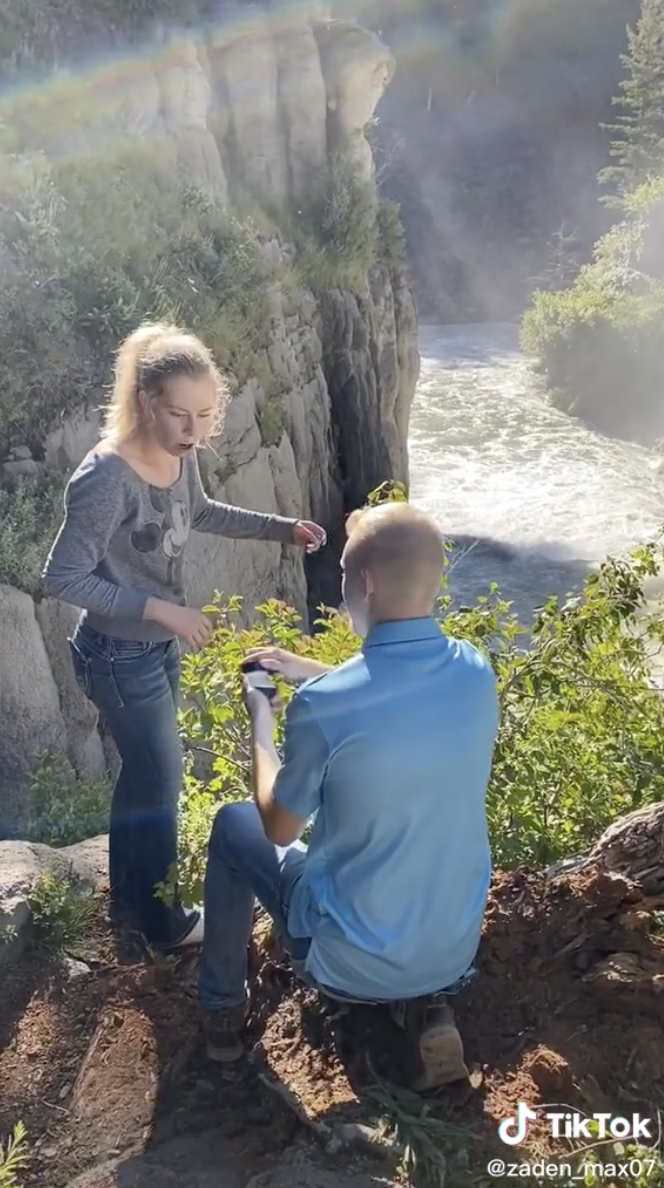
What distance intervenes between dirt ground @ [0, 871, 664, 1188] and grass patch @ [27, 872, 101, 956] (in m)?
0.22

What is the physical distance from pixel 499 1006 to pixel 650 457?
77.4 ft

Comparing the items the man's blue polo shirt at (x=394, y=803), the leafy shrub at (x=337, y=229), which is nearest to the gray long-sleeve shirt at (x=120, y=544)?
the man's blue polo shirt at (x=394, y=803)

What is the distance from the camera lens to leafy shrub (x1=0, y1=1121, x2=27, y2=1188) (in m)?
2.34

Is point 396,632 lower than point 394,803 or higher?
higher

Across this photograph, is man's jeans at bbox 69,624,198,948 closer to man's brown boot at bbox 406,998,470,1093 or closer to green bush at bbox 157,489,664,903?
green bush at bbox 157,489,664,903

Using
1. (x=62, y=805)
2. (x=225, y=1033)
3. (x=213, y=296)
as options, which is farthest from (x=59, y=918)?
(x=213, y=296)

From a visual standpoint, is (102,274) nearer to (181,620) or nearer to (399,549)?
(181,620)

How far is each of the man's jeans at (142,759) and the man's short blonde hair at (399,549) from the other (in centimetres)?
117

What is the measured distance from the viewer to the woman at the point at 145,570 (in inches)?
117

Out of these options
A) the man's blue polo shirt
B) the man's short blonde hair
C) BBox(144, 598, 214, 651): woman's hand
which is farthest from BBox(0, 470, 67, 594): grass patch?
the man's short blonde hair

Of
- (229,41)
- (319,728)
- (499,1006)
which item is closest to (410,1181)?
(499,1006)

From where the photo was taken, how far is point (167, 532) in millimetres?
3170

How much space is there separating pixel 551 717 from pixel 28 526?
14.8ft

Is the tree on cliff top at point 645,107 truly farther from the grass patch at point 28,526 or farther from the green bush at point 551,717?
the green bush at point 551,717
